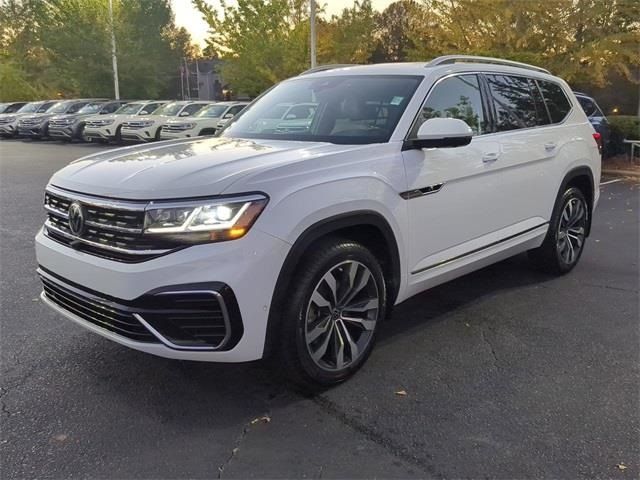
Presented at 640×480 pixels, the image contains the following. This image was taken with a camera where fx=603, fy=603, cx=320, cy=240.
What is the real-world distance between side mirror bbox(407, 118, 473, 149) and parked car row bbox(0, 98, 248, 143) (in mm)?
14361

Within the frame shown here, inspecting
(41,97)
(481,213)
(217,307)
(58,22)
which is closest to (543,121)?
(481,213)

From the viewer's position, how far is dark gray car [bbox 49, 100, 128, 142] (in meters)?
22.9

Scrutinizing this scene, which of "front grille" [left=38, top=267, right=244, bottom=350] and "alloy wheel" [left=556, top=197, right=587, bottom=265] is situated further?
"alloy wheel" [left=556, top=197, right=587, bottom=265]

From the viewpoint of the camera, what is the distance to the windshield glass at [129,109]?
869 inches

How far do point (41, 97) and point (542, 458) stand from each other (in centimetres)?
4544

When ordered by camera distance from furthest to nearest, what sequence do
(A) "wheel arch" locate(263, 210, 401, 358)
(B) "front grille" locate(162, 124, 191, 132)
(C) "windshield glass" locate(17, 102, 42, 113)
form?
(C) "windshield glass" locate(17, 102, 42, 113) < (B) "front grille" locate(162, 124, 191, 132) < (A) "wheel arch" locate(263, 210, 401, 358)

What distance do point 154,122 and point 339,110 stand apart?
17.3 m

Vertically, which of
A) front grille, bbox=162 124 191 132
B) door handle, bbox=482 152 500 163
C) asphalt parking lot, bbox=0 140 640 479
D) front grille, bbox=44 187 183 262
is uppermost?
door handle, bbox=482 152 500 163

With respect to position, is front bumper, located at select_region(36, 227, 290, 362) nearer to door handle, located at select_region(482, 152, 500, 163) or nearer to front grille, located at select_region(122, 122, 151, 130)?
door handle, located at select_region(482, 152, 500, 163)

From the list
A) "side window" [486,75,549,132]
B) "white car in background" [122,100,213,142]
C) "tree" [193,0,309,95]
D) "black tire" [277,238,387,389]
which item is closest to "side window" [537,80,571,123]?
"side window" [486,75,549,132]

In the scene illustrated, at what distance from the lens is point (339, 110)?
4133 mm

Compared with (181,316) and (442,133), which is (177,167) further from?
(442,133)

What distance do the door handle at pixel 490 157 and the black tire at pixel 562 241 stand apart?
46.4 inches

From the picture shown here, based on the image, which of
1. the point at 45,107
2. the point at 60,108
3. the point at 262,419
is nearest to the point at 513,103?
the point at 262,419
